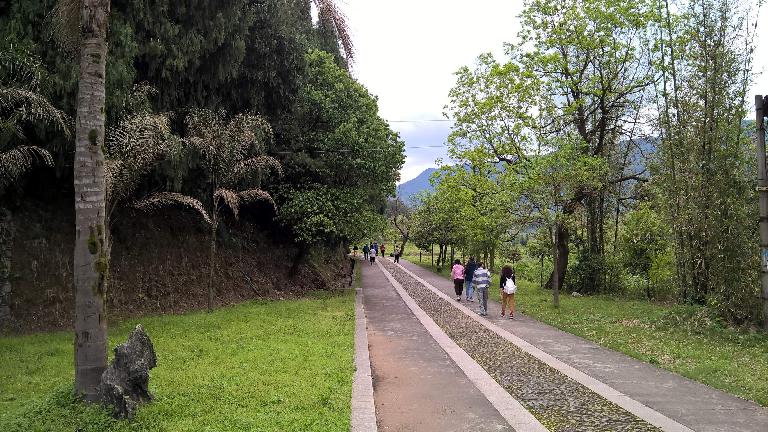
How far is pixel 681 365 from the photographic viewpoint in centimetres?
833

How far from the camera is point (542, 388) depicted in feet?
23.2

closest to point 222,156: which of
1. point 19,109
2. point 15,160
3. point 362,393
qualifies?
point 19,109

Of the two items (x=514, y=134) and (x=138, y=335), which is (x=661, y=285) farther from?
(x=138, y=335)

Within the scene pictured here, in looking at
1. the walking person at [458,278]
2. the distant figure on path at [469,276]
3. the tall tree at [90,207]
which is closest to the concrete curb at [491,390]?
the tall tree at [90,207]

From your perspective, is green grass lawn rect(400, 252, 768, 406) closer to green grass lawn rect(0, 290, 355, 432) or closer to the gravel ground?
the gravel ground

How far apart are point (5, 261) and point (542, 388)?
1146cm

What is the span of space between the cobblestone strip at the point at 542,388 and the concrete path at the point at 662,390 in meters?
0.43

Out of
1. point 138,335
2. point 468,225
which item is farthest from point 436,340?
point 468,225

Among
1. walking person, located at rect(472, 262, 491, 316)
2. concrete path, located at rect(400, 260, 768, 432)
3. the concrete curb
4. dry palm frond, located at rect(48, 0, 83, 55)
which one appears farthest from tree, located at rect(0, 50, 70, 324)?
walking person, located at rect(472, 262, 491, 316)

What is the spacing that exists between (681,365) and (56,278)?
516 inches

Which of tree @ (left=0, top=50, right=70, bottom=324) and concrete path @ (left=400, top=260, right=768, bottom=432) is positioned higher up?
tree @ (left=0, top=50, right=70, bottom=324)

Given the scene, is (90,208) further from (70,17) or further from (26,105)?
(26,105)

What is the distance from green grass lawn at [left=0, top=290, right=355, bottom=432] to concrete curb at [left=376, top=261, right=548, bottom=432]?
174 centimetres

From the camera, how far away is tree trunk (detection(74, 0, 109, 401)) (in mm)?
5570
